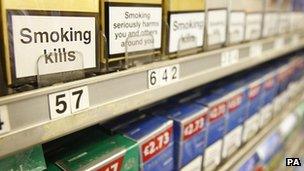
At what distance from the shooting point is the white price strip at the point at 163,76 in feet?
2.05

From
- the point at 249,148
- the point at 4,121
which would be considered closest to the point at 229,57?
the point at 249,148

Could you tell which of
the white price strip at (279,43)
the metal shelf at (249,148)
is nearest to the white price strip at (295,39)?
the white price strip at (279,43)

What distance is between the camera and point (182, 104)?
0.96 m

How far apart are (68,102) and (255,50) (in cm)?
88

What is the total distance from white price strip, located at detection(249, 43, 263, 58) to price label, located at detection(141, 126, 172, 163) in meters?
0.52

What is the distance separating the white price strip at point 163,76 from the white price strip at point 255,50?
52cm

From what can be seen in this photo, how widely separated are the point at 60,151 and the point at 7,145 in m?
0.28

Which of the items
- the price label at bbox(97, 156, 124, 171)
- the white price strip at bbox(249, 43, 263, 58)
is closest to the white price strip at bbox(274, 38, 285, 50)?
the white price strip at bbox(249, 43, 263, 58)

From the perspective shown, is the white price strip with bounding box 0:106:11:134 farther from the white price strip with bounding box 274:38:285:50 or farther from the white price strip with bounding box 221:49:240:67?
the white price strip with bounding box 274:38:285:50

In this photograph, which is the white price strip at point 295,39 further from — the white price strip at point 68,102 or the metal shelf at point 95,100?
the white price strip at point 68,102

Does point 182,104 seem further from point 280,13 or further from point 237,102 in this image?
point 280,13

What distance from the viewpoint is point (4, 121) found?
377 millimetres

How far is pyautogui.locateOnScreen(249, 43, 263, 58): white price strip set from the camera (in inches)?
43.5

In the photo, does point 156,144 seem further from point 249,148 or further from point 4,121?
point 249,148
